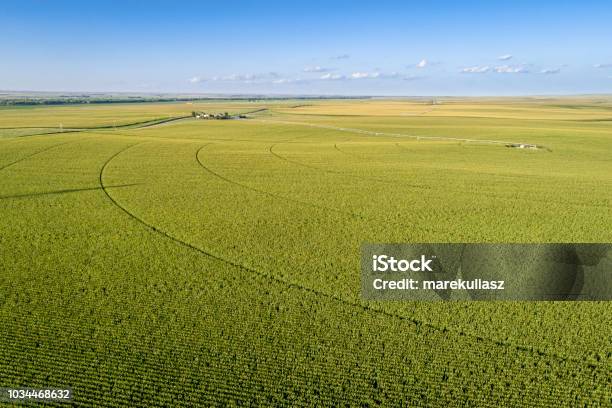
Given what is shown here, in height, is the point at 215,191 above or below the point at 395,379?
above

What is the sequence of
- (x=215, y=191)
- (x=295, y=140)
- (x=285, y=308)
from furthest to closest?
(x=295, y=140)
(x=215, y=191)
(x=285, y=308)

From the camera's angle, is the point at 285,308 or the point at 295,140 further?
the point at 295,140

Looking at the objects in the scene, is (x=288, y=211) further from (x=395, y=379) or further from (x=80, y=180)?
(x=80, y=180)

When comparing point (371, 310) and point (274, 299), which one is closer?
point (371, 310)

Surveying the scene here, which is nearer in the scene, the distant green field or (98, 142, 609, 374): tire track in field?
the distant green field

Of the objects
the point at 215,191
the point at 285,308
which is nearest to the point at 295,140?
the point at 215,191

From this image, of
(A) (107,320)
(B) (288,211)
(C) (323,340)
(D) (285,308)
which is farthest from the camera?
(B) (288,211)

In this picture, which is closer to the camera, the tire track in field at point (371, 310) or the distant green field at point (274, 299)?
the distant green field at point (274, 299)

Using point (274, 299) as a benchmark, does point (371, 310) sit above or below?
below
